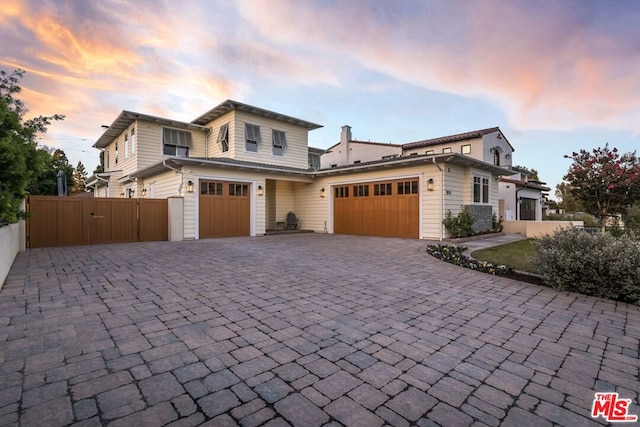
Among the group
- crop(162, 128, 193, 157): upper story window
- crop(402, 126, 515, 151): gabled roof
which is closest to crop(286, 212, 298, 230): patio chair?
crop(162, 128, 193, 157): upper story window

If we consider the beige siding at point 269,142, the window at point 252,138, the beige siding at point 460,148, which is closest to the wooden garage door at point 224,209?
the beige siding at point 269,142

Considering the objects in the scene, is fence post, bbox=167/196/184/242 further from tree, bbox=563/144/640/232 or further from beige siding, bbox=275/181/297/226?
tree, bbox=563/144/640/232

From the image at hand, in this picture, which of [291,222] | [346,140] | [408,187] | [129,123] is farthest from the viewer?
[346,140]

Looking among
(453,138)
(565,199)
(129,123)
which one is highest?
(453,138)

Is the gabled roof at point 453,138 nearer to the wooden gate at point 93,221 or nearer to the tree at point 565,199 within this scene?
the tree at point 565,199

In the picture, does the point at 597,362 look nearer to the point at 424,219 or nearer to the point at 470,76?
the point at 424,219

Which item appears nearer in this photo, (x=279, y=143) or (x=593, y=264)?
(x=593, y=264)

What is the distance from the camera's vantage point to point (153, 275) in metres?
5.43

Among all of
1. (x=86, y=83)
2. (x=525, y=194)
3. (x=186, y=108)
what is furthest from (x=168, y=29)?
(x=525, y=194)

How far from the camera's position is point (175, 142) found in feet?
50.6

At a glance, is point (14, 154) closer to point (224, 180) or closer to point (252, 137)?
point (224, 180)

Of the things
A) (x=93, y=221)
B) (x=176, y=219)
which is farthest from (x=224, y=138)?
(x=93, y=221)

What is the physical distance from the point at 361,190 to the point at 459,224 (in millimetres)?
4421

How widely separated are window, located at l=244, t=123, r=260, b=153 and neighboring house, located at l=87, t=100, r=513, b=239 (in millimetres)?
51
